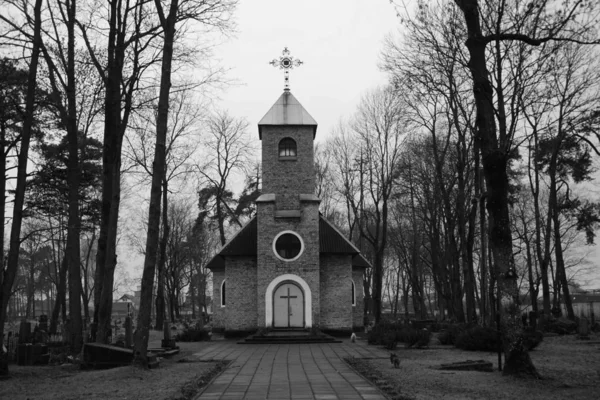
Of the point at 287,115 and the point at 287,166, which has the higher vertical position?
the point at 287,115

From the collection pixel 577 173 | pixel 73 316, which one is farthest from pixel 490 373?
pixel 577 173

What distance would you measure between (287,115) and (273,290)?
9104 millimetres

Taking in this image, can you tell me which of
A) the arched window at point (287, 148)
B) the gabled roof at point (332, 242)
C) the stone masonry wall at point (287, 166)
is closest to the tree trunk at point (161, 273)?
the stone masonry wall at point (287, 166)

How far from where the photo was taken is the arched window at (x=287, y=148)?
29.9m

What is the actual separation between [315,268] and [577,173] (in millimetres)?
13738

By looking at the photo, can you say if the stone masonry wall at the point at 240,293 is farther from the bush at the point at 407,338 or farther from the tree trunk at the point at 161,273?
the bush at the point at 407,338

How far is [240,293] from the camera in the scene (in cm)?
2952

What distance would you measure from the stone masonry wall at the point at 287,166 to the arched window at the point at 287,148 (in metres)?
0.20

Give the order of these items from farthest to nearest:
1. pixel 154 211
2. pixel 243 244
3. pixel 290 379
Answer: pixel 243 244 < pixel 154 211 < pixel 290 379

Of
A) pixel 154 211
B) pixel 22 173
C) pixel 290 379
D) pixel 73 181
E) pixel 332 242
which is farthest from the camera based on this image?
pixel 332 242

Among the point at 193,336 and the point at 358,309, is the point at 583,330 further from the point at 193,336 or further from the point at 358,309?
the point at 193,336

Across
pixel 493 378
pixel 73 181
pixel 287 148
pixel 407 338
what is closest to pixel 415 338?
pixel 407 338

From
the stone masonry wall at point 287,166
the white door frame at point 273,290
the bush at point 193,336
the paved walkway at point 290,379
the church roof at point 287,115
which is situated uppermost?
the church roof at point 287,115

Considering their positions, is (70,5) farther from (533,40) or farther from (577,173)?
(577,173)
